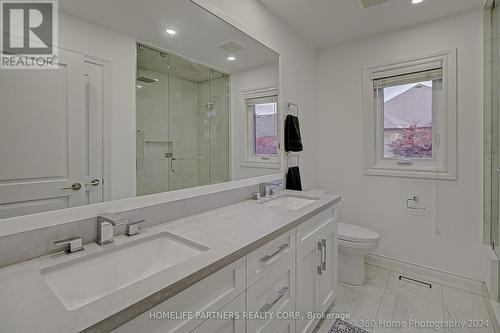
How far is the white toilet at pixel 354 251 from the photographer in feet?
7.13

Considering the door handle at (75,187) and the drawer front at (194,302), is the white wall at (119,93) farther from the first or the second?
the drawer front at (194,302)

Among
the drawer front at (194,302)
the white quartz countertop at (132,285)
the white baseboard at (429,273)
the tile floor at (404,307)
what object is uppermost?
the white quartz countertop at (132,285)

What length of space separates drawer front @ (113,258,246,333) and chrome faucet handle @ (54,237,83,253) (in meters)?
0.48

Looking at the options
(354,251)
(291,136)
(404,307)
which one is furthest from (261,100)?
(404,307)

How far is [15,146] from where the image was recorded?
2.84 feet

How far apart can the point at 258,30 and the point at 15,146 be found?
179cm

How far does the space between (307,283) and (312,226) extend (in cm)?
34

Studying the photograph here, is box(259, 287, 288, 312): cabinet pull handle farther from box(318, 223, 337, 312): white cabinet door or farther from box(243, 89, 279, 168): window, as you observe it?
box(243, 89, 279, 168): window

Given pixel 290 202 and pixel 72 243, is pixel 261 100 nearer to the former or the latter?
pixel 290 202

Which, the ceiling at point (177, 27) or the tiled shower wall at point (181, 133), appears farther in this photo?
the tiled shower wall at point (181, 133)

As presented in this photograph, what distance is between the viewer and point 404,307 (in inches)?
76.2

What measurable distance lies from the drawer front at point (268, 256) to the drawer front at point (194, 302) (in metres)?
0.06

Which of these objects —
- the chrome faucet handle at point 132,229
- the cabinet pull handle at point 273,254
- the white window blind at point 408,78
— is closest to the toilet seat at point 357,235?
the cabinet pull handle at point 273,254

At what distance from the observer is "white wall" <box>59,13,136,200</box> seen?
1035 mm
